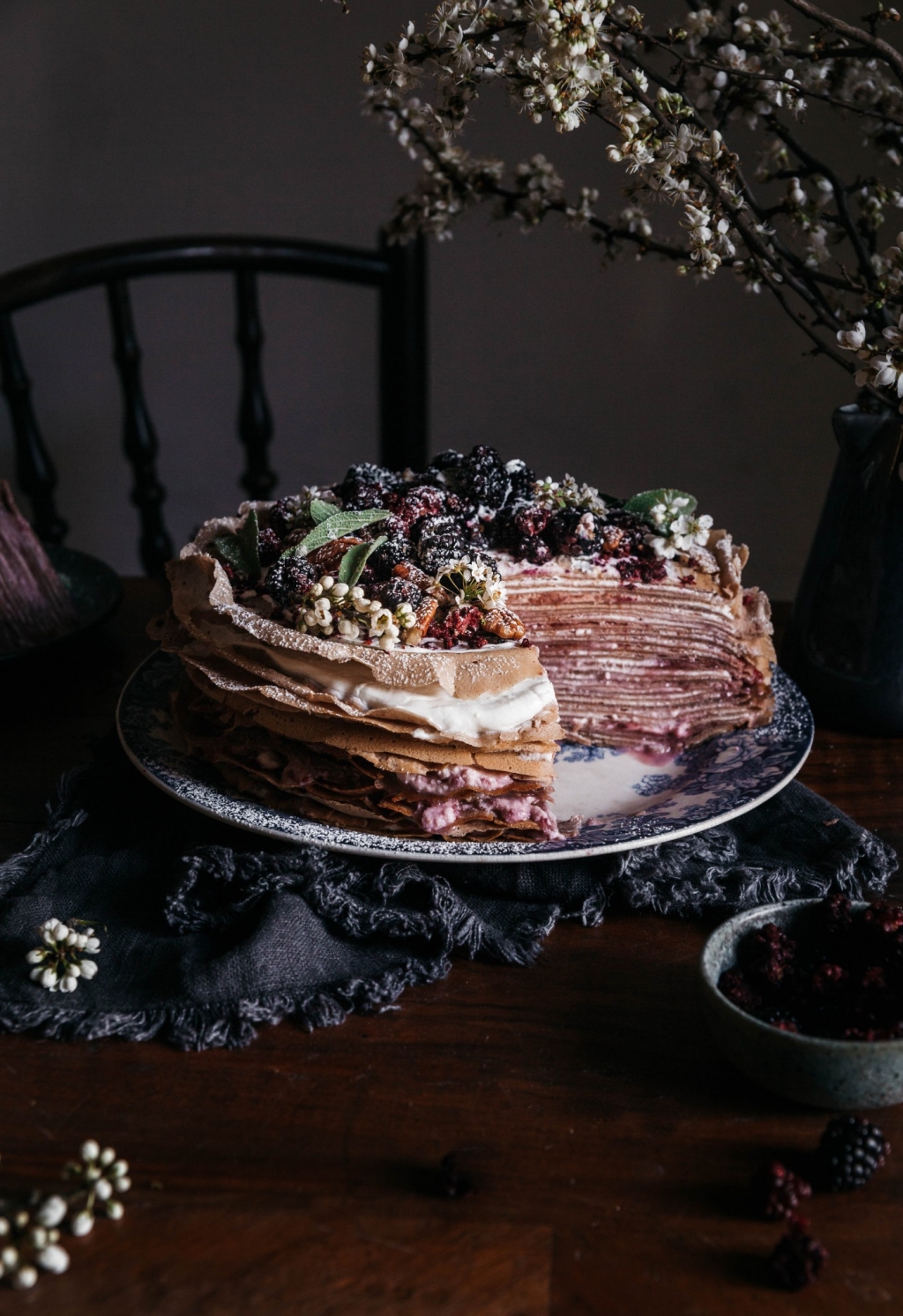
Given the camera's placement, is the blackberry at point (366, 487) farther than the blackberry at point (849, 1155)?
Yes

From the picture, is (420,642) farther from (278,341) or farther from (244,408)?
(278,341)

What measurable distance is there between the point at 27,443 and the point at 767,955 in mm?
1981

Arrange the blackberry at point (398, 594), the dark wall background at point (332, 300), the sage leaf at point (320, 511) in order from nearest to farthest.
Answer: the blackberry at point (398, 594)
the sage leaf at point (320, 511)
the dark wall background at point (332, 300)

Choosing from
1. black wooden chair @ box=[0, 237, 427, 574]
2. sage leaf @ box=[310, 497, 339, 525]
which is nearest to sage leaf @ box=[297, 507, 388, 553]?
sage leaf @ box=[310, 497, 339, 525]

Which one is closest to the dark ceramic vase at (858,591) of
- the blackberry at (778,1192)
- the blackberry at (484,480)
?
the blackberry at (484,480)

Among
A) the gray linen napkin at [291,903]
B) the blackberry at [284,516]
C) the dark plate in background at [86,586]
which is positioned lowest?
the dark plate in background at [86,586]

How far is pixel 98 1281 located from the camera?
2.72 feet

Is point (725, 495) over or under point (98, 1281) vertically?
under

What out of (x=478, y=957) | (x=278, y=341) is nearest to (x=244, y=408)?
(x=278, y=341)

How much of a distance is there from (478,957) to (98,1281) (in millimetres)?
464

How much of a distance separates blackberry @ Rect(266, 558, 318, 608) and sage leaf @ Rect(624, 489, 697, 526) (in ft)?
1.66

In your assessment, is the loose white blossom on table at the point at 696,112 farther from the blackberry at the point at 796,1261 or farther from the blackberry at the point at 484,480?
the blackberry at the point at 796,1261

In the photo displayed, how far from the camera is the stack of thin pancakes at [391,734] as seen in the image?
1291 mm

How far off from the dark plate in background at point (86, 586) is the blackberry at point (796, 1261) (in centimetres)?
133
